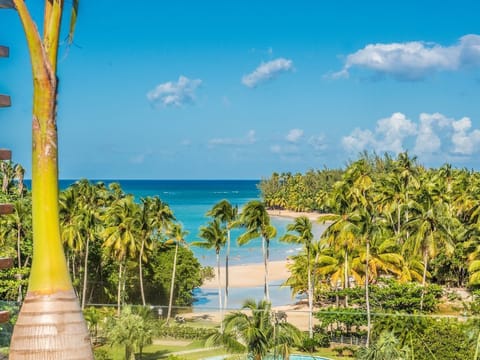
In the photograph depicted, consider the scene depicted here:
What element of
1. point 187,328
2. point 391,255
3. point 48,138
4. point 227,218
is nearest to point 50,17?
point 48,138

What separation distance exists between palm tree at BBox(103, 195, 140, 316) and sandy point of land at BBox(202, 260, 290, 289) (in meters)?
17.2

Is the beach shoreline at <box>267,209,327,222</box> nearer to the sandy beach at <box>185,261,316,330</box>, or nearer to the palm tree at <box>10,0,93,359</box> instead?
the sandy beach at <box>185,261,316,330</box>

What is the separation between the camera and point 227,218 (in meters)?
37.9

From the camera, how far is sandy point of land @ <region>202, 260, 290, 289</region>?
53.4 metres

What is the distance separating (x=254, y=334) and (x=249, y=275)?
1420 inches

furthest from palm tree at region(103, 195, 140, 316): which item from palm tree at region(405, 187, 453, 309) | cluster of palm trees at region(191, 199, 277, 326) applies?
palm tree at region(405, 187, 453, 309)

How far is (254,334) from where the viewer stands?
859 inches

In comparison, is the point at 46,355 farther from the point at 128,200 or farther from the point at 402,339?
the point at 128,200

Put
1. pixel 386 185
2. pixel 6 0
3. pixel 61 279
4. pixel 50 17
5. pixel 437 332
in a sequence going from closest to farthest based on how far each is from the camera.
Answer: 1. pixel 61 279
2. pixel 50 17
3. pixel 6 0
4. pixel 437 332
5. pixel 386 185

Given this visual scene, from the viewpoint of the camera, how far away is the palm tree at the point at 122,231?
35.5 metres

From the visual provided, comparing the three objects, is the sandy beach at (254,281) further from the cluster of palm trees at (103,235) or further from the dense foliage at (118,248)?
the cluster of palm trees at (103,235)

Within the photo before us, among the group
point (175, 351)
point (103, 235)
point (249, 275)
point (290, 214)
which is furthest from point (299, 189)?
point (175, 351)

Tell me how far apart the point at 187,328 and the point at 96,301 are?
1033cm

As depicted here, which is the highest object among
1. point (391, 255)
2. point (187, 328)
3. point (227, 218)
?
point (227, 218)
